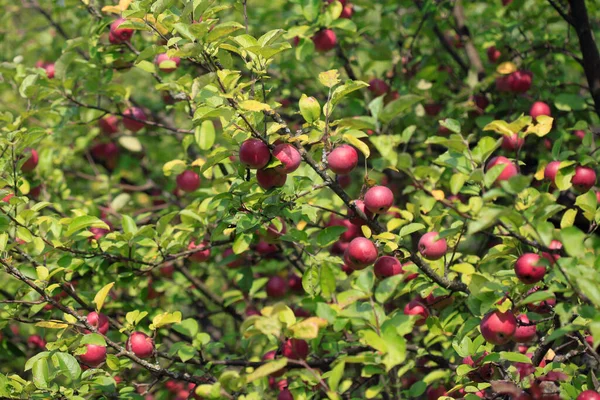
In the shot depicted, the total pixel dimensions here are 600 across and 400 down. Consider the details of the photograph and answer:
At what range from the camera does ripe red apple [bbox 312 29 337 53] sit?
9.59 feet

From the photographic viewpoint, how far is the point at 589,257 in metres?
1.58

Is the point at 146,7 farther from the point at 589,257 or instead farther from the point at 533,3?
the point at 533,3

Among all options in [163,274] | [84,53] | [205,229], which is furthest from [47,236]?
[84,53]

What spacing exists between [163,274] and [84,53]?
1.51m

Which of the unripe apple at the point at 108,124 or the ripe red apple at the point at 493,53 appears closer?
the ripe red apple at the point at 493,53

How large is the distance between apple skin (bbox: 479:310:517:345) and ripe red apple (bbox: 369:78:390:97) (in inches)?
61.6

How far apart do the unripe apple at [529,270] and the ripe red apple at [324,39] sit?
158cm

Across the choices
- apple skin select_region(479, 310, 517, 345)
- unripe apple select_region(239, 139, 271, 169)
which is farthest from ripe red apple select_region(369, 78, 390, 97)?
apple skin select_region(479, 310, 517, 345)

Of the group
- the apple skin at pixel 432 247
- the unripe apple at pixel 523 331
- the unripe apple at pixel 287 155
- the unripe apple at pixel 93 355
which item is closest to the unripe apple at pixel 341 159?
the unripe apple at pixel 287 155

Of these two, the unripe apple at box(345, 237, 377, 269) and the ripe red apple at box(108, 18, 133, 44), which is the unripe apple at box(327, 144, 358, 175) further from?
the ripe red apple at box(108, 18, 133, 44)

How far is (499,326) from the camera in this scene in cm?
176

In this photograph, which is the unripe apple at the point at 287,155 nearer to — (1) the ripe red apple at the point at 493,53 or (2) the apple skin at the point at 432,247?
(2) the apple skin at the point at 432,247

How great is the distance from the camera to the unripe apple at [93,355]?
6.97ft

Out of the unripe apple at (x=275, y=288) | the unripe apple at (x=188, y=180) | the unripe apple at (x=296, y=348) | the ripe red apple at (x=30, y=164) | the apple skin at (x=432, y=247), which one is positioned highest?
the ripe red apple at (x=30, y=164)
